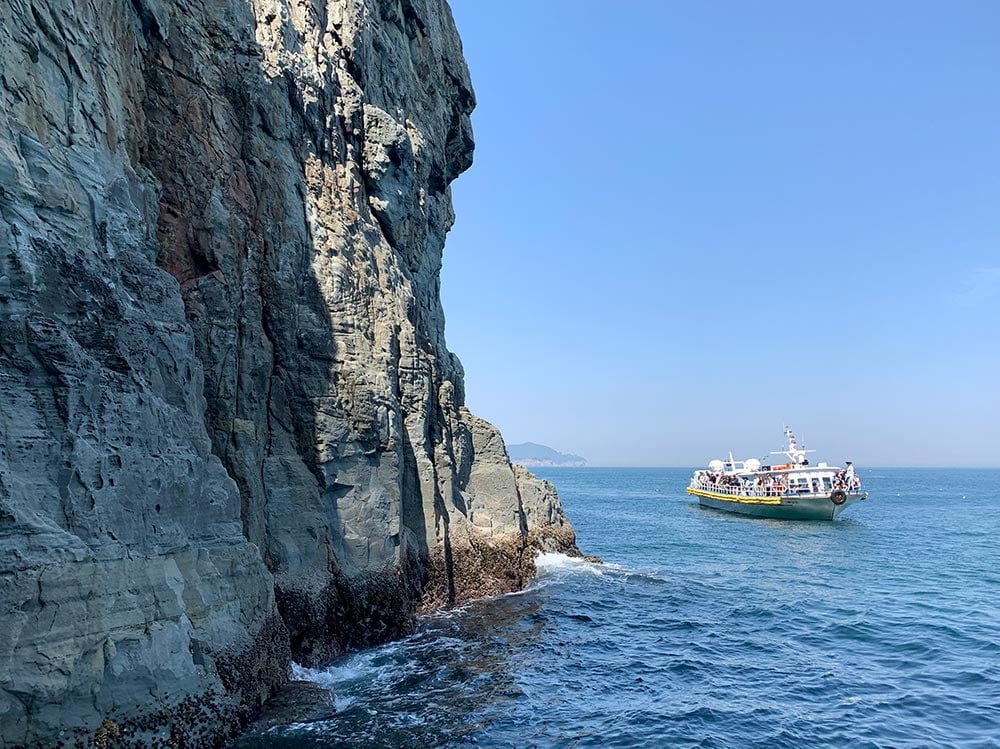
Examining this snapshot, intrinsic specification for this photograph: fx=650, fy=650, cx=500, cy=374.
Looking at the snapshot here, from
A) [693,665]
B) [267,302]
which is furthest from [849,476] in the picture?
[267,302]

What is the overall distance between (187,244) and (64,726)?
43.2ft

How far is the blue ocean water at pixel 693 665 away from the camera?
1734 centimetres

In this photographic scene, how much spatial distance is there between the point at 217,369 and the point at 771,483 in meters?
72.0

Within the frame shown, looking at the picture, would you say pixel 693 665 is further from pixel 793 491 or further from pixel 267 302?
pixel 793 491

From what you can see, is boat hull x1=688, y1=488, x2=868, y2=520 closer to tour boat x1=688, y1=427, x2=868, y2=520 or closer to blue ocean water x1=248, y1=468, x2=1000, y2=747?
tour boat x1=688, y1=427, x2=868, y2=520

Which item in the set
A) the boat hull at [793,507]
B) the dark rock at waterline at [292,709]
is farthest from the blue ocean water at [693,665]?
the boat hull at [793,507]

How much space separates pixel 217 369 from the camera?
763 inches

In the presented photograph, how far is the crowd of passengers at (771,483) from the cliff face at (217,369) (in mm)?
49456

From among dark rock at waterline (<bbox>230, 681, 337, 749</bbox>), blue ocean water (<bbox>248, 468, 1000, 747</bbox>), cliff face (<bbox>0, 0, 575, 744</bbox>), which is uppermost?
cliff face (<bbox>0, 0, 575, 744</bbox>)

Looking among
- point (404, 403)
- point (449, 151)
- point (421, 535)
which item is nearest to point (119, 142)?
point (404, 403)

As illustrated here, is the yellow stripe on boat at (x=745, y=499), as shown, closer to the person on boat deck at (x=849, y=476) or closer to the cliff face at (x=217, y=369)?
the person on boat deck at (x=849, y=476)

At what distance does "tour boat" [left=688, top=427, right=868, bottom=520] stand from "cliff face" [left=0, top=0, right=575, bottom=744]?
47.3m

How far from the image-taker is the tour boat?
7044 centimetres

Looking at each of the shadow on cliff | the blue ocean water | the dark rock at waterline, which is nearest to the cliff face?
the shadow on cliff
